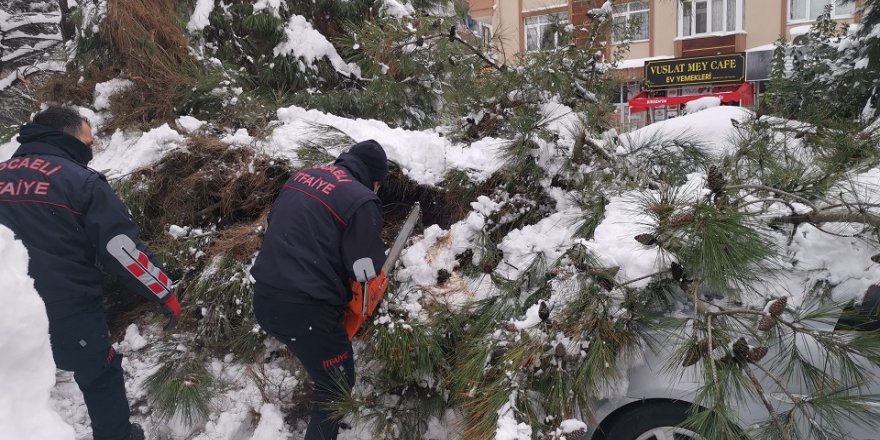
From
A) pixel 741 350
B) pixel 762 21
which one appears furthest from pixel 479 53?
pixel 762 21

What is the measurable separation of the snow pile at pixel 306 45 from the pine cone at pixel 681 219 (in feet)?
13.1

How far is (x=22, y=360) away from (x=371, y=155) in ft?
5.94

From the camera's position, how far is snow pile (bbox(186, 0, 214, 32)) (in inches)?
198

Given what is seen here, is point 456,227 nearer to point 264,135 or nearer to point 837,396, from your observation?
point 264,135

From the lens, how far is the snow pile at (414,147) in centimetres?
336

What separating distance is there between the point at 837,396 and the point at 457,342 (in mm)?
1483

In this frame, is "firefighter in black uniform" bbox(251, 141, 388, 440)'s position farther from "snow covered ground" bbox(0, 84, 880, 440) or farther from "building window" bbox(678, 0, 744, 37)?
"building window" bbox(678, 0, 744, 37)

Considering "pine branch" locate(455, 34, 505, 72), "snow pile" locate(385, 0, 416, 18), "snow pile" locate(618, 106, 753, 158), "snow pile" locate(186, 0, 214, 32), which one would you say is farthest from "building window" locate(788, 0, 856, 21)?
"snow pile" locate(186, 0, 214, 32)

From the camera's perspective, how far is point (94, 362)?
272 cm

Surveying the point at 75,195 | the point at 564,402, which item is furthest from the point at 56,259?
the point at 564,402

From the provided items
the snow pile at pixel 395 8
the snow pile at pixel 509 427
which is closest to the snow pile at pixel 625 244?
the snow pile at pixel 509 427

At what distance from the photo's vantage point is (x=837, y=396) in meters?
1.60

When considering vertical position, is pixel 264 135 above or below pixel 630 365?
above

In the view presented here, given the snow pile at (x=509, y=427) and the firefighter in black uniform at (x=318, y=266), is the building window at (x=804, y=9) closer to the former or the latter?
the firefighter in black uniform at (x=318, y=266)
